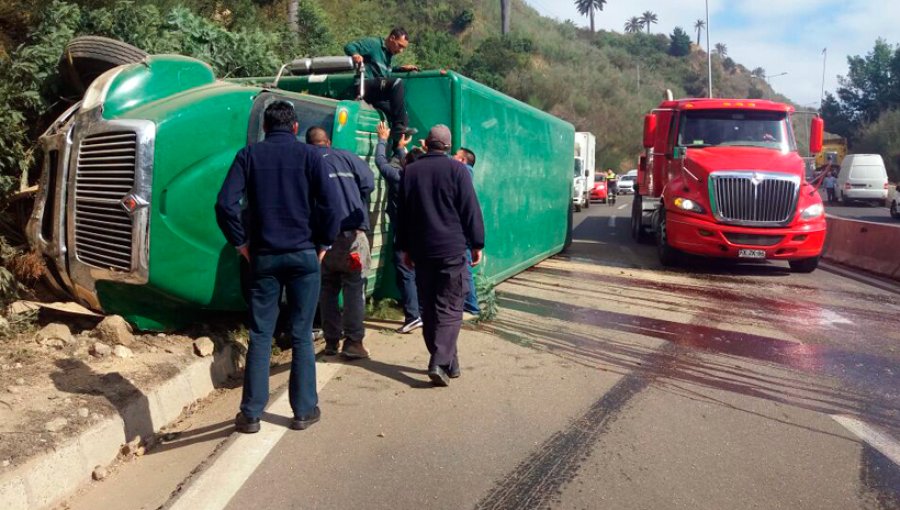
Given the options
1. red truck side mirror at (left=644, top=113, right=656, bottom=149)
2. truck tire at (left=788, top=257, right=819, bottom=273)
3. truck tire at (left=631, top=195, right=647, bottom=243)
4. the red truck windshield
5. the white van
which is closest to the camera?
truck tire at (left=788, top=257, right=819, bottom=273)

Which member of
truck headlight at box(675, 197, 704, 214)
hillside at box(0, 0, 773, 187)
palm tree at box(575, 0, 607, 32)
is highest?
palm tree at box(575, 0, 607, 32)

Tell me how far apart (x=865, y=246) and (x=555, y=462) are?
11017 mm

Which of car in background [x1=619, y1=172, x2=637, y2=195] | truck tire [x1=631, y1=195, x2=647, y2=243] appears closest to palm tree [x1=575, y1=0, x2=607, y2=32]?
car in background [x1=619, y1=172, x2=637, y2=195]

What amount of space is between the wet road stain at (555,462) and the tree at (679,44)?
396 ft

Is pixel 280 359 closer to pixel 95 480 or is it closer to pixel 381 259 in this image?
pixel 381 259

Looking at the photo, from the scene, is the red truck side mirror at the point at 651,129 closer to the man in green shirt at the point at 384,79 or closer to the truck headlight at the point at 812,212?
the truck headlight at the point at 812,212

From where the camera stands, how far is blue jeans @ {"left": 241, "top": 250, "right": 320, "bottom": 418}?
444cm

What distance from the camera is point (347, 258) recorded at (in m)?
5.77

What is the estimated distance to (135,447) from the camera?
4531 mm

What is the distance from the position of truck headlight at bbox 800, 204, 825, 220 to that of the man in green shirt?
688 centimetres

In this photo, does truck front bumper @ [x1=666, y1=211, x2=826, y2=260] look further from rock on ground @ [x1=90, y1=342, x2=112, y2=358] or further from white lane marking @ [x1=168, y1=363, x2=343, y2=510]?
rock on ground @ [x1=90, y1=342, x2=112, y2=358]

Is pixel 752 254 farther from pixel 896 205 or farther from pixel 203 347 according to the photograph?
pixel 896 205

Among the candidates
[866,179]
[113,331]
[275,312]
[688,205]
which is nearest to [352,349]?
[275,312]

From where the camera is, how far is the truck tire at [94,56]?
6.62 m
